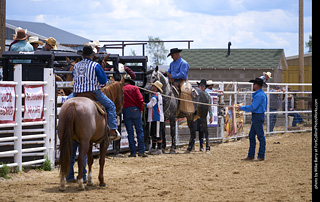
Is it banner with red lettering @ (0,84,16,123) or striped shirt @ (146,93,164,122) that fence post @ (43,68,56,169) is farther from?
striped shirt @ (146,93,164,122)

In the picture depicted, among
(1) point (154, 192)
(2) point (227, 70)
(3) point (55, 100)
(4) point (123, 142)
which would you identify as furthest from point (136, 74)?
(2) point (227, 70)

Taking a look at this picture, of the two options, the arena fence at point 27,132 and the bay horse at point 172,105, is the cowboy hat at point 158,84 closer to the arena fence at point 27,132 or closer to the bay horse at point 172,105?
the bay horse at point 172,105

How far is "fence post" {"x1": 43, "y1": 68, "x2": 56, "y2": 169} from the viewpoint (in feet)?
33.6

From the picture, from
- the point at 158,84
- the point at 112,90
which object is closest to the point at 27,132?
the point at 112,90

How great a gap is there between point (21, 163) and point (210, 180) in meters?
3.68

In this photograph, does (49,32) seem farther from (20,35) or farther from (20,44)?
(20,44)

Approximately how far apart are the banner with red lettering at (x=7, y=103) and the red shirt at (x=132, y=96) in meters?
3.77

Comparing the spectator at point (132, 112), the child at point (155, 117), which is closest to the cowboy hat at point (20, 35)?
the spectator at point (132, 112)

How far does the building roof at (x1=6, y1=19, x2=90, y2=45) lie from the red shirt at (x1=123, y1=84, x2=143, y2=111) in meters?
25.3

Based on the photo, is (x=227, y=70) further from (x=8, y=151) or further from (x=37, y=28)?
(x=8, y=151)

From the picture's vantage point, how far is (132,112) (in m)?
12.7

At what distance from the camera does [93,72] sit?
848 centimetres

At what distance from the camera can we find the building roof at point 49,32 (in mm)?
37703

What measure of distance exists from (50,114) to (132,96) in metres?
2.87
